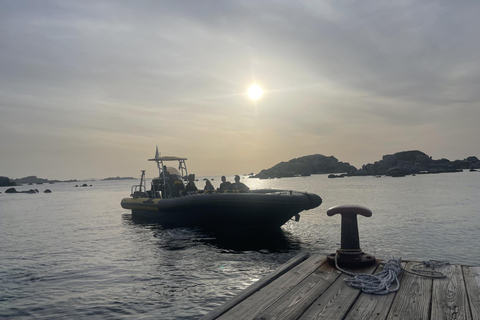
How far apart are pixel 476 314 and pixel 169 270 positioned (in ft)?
30.9

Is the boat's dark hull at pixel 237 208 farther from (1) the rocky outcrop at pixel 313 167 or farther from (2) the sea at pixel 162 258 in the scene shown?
(1) the rocky outcrop at pixel 313 167

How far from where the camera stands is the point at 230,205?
15711mm

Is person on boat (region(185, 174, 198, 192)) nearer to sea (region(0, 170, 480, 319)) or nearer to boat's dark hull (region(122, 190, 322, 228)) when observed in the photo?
boat's dark hull (region(122, 190, 322, 228))

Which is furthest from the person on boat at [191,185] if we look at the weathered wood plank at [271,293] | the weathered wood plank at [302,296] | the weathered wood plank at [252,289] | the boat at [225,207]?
the weathered wood plank at [302,296]

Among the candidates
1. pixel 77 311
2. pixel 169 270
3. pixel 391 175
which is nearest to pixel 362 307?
pixel 77 311

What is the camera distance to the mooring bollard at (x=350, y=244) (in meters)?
4.32

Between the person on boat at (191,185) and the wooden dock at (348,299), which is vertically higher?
the person on boat at (191,185)

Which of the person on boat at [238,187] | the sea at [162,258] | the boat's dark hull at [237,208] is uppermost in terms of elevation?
the person on boat at [238,187]

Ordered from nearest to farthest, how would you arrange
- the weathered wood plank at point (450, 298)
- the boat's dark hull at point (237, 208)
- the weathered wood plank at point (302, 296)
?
the weathered wood plank at point (450, 298) → the weathered wood plank at point (302, 296) → the boat's dark hull at point (237, 208)

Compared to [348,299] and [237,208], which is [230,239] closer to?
[237,208]

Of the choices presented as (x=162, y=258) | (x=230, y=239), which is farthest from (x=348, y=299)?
(x=230, y=239)

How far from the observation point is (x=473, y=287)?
350cm

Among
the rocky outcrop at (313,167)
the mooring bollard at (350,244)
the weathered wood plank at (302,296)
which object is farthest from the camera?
the rocky outcrop at (313,167)

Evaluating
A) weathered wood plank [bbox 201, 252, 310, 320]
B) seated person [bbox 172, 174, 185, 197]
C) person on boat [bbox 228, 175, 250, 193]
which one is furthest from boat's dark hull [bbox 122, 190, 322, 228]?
weathered wood plank [bbox 201, 252, 310, 320]
